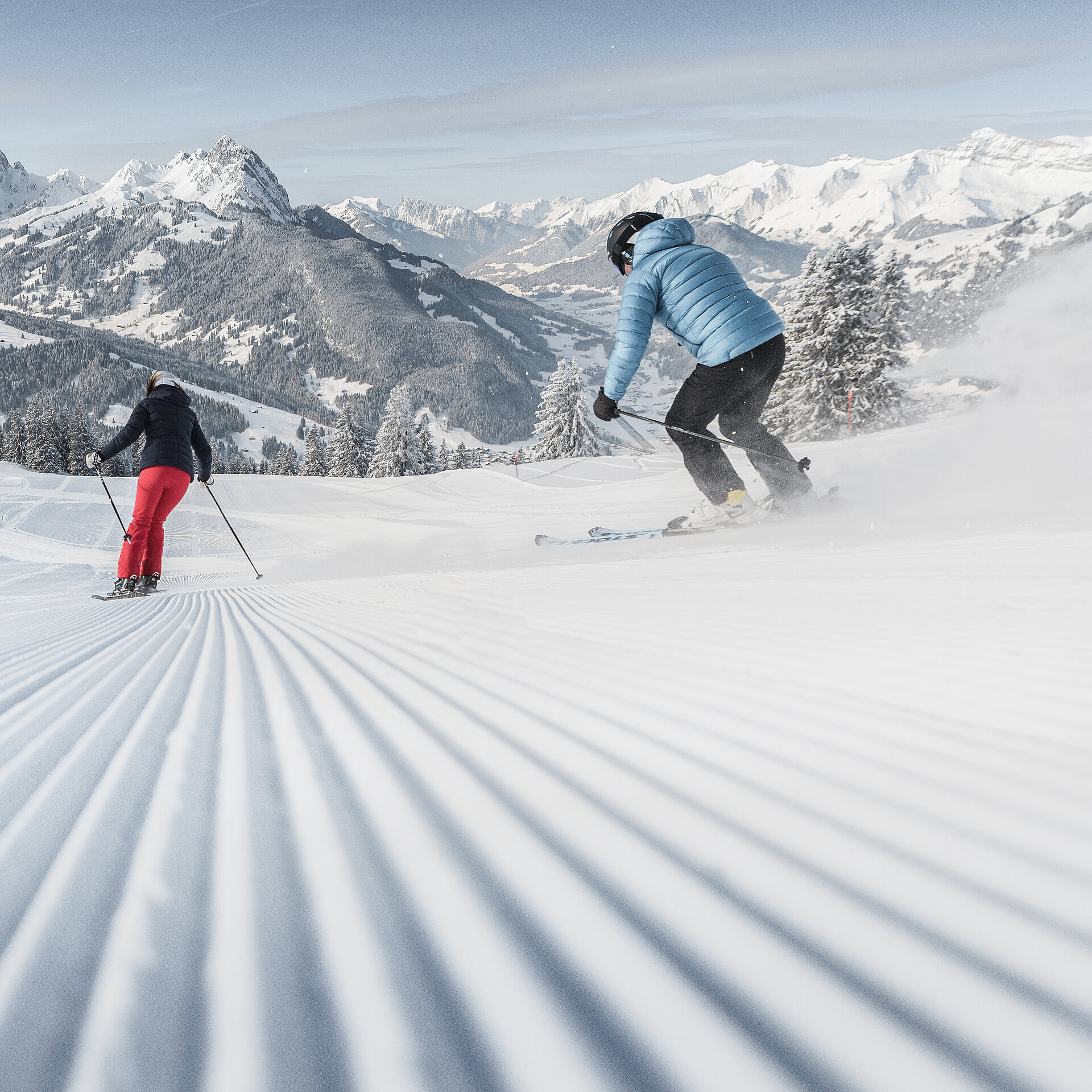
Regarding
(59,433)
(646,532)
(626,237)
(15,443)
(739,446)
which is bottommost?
(646,532)

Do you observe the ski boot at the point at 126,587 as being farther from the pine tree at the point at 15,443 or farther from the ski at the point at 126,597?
the pine tree at the point at 15,443

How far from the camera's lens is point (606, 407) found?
5.41 m

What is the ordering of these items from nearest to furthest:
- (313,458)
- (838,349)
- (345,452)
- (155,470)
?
(155,470) → (838,349) → (345,452) → (313,458)

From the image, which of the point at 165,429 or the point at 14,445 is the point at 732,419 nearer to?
the point at 165,429

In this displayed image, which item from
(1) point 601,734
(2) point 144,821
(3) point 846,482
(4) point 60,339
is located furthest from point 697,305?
(4) point 60,339

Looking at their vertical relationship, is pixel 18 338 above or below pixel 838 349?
above

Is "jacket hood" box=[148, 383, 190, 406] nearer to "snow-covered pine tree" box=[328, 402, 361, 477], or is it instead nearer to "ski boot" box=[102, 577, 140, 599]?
"ski boot" box=[102, 577, 140, 599]

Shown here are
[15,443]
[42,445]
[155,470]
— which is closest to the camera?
[155,470]

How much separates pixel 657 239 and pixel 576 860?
4.83 metres

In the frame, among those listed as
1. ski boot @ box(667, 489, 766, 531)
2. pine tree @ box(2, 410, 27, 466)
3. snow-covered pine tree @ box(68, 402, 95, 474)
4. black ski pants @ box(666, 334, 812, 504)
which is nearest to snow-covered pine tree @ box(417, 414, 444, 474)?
snow-covered pine tree @ box(68, 402, 95, 474)

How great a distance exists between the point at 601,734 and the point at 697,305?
417 centimetres

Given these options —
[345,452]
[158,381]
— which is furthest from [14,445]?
[158,381]

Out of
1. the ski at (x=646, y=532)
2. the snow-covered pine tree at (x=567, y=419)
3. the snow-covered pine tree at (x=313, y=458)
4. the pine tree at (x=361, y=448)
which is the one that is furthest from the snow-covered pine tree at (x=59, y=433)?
the ski at (x=646, y=532)

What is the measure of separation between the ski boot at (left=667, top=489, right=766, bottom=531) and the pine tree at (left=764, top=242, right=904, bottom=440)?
23710 millimetres
